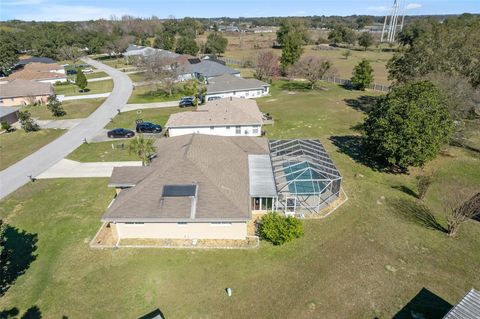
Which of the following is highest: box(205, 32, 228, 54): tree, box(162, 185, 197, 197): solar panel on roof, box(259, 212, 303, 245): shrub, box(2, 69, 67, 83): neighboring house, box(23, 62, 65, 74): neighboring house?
box(205, 32, 228, 54): tree

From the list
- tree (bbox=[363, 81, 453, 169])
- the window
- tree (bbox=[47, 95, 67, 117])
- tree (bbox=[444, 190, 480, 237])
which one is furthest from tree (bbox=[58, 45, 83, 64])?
tree (bbox=[444, 190, 480, 237])

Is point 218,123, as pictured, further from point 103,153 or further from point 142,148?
point 103,153

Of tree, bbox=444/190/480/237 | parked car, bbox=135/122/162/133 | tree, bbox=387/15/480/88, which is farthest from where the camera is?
parked car, bbox=135/122/162/133

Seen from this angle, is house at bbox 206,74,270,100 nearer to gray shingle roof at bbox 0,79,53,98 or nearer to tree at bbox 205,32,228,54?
gray shingle roof at bbox 0,79,53,98

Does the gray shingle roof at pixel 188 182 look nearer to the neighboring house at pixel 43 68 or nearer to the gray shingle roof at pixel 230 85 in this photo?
the gray shingle roof at pixel 230 85

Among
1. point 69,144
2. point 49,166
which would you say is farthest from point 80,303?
point 69,144

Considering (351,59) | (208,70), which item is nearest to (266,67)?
(208,70)

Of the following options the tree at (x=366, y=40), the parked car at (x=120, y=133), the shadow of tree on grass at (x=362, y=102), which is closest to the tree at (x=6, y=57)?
the parked car at (x=120, y=133)

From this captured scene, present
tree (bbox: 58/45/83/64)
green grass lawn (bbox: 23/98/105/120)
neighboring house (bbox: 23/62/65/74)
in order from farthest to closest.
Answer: tree (bbox: 58/45/83/64)
neighboring house (bbox: 23/62/65/74)
green grass lawn (bbox: 23/98/105/120)
